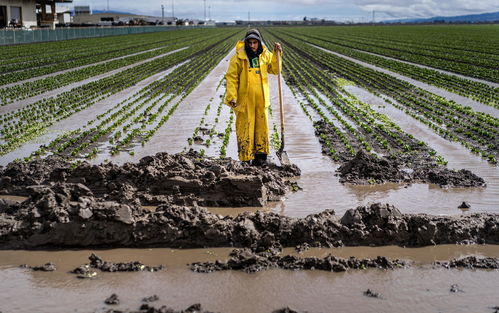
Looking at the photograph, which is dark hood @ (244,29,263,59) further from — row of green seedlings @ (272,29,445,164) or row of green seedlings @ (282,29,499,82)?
row of green seedlings @ (282,29,499,82)

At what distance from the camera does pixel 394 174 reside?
8.77 metres

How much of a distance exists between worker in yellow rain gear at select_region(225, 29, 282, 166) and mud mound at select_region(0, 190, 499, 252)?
261 centimetres

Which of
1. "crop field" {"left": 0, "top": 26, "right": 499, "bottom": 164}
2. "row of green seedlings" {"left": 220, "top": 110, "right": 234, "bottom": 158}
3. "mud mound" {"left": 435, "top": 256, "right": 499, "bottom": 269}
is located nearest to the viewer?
"mud mound" {"left": 435, "top": 256, "right": 499, "bottom": 269}

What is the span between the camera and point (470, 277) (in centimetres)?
536

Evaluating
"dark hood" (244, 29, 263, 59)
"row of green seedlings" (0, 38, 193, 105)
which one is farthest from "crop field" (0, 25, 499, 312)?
"row of green seedlings" (0, 38, 193, 105)

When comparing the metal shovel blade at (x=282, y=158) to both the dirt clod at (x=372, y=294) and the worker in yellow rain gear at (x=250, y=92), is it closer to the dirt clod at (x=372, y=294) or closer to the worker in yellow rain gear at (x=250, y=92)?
the worker in yellow rain gear at (x=250, y=92)

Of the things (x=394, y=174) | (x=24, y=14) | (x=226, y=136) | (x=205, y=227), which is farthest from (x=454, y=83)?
(x=24, y=14)

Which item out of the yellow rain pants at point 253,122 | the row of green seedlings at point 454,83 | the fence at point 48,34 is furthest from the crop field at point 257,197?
the fence at point 48,34

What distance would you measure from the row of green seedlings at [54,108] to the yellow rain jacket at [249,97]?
15.3 ft

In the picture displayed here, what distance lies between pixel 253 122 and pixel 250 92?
44 centimetres

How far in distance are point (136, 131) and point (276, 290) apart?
27.0 feet

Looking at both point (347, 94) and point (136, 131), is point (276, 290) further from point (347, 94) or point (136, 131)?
point (347, 94)

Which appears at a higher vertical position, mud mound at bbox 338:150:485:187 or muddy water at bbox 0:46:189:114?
muddy water at bbox 0:46:189:114

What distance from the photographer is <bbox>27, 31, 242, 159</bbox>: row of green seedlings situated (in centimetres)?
1145
